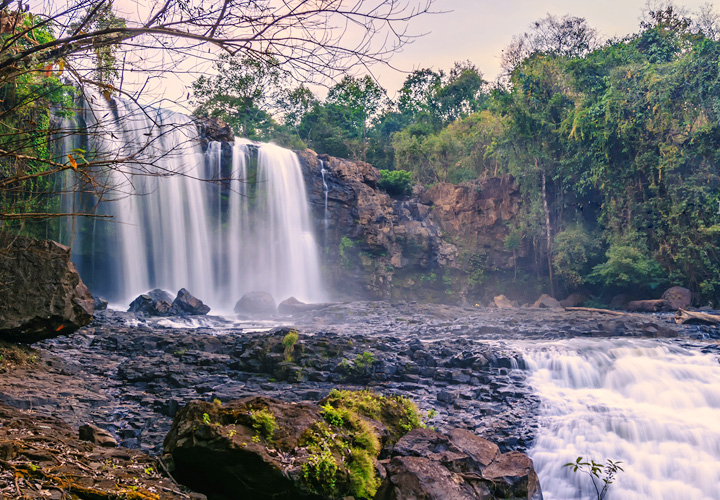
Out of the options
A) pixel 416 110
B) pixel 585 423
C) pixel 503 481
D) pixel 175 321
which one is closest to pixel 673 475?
pixel 585 423

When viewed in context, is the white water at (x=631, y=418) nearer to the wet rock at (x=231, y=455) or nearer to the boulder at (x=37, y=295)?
the wet rock at (x=231, y=455)

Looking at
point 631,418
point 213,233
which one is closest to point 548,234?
point 213,233

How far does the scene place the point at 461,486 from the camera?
377 cm

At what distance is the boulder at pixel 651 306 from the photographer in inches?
805

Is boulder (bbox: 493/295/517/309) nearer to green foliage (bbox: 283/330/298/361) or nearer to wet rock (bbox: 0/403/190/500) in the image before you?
green foliage (bbox: 283/330/298/361)

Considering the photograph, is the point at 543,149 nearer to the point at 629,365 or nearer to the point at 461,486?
the point at 629,365

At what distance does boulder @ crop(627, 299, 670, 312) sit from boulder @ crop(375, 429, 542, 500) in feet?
62.5

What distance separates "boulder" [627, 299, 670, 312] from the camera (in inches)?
805

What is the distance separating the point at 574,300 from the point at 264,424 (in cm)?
2462

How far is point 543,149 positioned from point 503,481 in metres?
26.3

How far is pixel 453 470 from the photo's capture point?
158 inches

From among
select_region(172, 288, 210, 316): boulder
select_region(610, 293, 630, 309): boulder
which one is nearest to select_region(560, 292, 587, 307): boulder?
select_region(610, 293, 630, 309): boulder

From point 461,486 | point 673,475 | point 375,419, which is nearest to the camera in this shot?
point 461,486

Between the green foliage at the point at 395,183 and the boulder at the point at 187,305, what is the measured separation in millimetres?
16023
